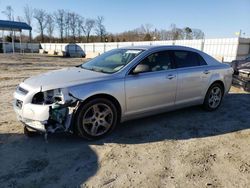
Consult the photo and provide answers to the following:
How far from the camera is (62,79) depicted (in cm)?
413

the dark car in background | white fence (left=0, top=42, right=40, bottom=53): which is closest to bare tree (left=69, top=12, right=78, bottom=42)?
white fence (left=0, top=42, right=40, bottom=53)

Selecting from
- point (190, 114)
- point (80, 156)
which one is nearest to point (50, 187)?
point (80, 156)

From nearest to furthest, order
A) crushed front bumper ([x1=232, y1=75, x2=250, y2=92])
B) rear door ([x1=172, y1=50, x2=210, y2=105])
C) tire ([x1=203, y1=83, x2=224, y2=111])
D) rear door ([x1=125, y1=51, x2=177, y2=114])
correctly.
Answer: rear door ([x1=125, y1=51, x2=177, y2=114])
rear door ([x1=172, y1=50, x2=210, y2=105])
tire ([x1=203, y1=83, x2=224, y2=111])
crushed front bumper ([x1=232, y1=75, x2=250, y2=92])

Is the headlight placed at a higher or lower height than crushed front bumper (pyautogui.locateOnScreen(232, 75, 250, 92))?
higher

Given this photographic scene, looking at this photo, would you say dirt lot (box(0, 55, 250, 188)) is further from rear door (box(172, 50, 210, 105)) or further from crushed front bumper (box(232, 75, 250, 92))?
crushed front bumper (box(232, 75, 250, 92))

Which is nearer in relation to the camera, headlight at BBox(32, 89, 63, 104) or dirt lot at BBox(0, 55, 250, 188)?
dirt lot at BBox(0, 55, 250, 188)

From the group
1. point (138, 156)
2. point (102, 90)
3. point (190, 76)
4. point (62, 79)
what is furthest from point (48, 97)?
point (190, 76)

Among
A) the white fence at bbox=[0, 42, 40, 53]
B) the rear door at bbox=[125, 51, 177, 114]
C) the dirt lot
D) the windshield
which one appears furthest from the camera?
the white fence at bbox=[0, 42, 40, 53]

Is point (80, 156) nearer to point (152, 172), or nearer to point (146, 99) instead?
point (152, 172)

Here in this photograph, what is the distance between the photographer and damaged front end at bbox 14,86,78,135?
3.77m

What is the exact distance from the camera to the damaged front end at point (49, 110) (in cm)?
377

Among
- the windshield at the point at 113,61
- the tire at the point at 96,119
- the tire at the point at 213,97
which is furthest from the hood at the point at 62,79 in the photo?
the tire at the point at 213,97

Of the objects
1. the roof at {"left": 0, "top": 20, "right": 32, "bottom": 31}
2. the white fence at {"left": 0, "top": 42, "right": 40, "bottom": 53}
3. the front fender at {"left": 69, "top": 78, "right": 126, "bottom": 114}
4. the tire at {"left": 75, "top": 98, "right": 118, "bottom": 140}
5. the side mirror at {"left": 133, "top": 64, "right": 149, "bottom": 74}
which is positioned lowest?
the white fence at {"left": 0, "top": 42, "right": 40, "bottom": 53}

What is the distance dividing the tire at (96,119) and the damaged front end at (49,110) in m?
0.17
